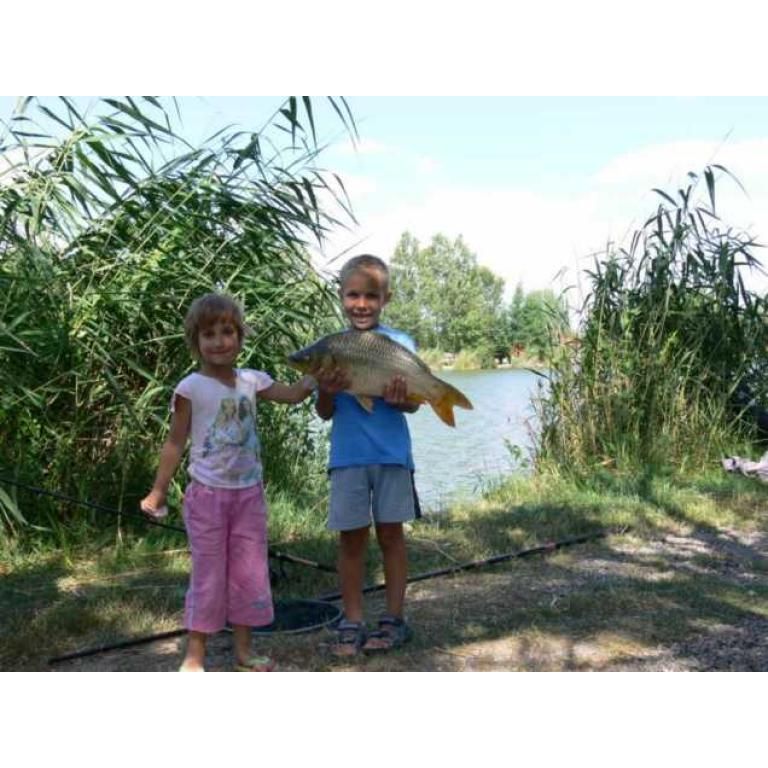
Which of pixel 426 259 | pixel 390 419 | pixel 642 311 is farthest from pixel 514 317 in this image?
pixel 426 259

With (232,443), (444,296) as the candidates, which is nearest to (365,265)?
(232,443)

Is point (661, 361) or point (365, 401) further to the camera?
point (661, 361)

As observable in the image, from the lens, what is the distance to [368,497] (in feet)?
10.1

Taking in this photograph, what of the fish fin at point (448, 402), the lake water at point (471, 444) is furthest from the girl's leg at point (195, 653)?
the lake water at point (471, 444)

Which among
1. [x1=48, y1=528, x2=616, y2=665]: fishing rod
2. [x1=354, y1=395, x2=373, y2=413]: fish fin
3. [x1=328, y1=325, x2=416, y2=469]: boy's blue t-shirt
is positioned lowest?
[x1=48, y1=528, x2=616, y2=665]: fishing rod

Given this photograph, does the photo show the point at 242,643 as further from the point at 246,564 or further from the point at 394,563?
the point at 394,563

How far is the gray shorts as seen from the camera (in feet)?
9.96

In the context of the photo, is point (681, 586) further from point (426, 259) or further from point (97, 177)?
point (426, 259)

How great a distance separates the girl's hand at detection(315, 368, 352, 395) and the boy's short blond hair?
36cm

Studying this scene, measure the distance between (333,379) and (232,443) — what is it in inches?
13.9

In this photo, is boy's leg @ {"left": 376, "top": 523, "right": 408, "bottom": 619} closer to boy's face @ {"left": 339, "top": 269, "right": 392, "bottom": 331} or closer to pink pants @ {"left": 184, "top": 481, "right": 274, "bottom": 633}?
pink pants @ {"left": 184, "top": 481, "right": 274, "bottom": 633}

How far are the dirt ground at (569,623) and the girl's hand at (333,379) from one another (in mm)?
Result: 827

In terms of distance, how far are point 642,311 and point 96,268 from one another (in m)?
4.04

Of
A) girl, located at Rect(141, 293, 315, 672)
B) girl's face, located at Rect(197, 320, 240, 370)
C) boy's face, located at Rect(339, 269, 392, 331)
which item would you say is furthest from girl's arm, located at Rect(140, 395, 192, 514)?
boy's face, located at Rect(339, 269, 392, 331)
